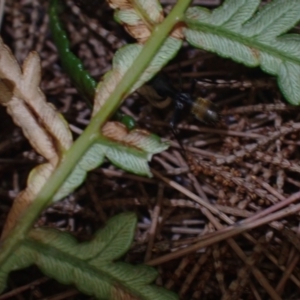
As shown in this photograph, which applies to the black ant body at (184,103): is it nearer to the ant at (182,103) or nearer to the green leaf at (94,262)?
the ant at (182,103)

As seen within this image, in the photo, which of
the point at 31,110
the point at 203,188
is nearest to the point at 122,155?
the point at 31,110

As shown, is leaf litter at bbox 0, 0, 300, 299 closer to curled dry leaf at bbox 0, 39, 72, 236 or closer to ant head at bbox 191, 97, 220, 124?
ant head at bbox 191, 97, 220, 124

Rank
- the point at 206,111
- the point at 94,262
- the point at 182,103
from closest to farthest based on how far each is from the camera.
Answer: the point at 94,262, the point at 206,111, the point at 182,103

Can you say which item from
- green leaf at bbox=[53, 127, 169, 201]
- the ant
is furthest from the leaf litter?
green leaf at bbox=[53, 127, 169, 201]

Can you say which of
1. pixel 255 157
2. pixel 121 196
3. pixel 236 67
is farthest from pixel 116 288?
pixel 236 67

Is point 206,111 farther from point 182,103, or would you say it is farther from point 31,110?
point 31,110

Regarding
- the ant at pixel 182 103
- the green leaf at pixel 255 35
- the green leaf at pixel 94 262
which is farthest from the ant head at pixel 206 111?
the green leaf at pixel 94 262
